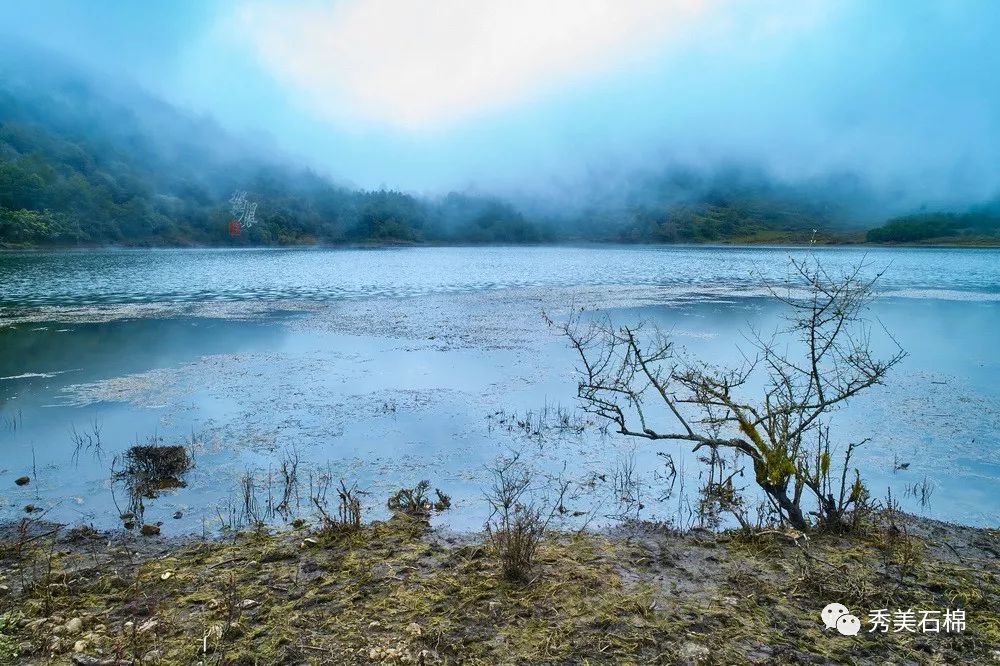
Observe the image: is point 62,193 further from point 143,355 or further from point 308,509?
point 308,509

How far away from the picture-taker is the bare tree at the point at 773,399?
6.58 meters

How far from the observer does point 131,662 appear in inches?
158

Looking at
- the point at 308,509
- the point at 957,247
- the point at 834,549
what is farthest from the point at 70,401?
the point at 957,247

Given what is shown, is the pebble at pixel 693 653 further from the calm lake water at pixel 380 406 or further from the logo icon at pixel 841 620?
the calm lake water at pixel 380 406

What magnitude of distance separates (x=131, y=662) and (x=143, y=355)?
52.3 feet

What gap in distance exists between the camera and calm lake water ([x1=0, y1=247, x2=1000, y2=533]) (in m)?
8.26

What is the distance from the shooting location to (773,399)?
42.4ft

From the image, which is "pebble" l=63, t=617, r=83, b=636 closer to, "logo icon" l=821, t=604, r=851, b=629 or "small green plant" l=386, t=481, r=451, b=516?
"small green plant" l=386, t=481, r=451, b=516

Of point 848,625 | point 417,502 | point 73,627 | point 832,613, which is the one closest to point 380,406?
point 417,502

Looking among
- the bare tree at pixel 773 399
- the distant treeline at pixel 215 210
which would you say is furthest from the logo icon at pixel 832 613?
the distant treeline at pixel 215 210

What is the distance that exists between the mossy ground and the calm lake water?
1389 millimetres

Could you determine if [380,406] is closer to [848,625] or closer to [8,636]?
[8,636]

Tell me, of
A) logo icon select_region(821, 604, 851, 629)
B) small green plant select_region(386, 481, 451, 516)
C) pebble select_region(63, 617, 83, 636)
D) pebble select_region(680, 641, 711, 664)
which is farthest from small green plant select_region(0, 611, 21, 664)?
logo icon select_region(821, 604, 851, 629)

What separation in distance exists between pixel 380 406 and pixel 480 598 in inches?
309
